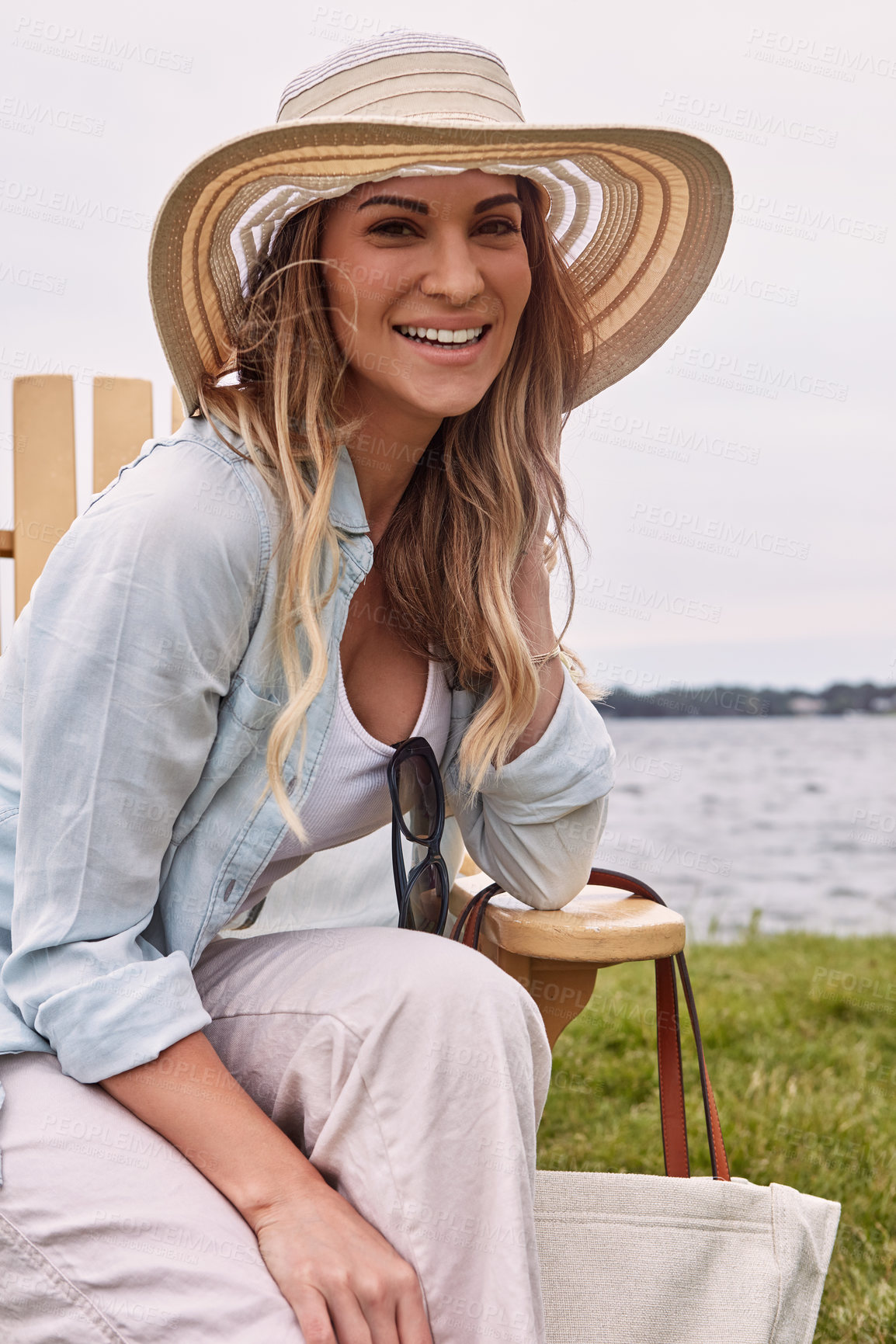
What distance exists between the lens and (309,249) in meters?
1.30

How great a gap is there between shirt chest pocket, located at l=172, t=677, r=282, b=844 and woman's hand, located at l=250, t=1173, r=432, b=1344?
15.4 inches

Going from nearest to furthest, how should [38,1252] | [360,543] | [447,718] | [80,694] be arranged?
[38,1252]
[80,694]
[360,543]
[447,718]

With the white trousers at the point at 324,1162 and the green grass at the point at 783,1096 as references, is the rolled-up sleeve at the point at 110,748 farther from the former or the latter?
the green grass at the point at 783,1096

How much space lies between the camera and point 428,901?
1491 millimetres

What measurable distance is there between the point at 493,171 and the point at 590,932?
2.83ft

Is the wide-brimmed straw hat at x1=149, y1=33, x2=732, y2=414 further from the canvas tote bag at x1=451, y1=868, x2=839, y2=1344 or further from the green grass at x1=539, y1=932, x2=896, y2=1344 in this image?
the green grass at x1=539, y1=932, x2=896, y2=1344

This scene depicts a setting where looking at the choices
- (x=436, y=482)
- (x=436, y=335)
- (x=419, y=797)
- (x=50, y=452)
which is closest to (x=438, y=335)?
(x=436, y=335)

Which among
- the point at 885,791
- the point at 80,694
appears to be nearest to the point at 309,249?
the point at 80,694

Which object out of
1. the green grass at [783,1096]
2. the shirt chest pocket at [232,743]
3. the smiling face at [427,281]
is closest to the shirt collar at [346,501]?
the smiling face at [427,281]

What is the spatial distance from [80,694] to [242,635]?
0.18 m

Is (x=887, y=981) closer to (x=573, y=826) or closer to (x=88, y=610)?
(x=573, y=826)

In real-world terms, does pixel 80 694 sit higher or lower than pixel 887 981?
higher

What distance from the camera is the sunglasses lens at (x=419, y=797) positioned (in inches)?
55.9

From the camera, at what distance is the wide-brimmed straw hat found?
1.16 meters
